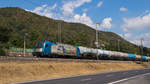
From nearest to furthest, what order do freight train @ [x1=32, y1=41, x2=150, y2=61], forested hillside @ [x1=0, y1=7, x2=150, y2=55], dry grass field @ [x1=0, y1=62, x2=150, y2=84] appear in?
dry grass field @ [x1=0, y1=62, x2=150, y2=84] → freight train @ [x1=32, y1=41, x2=150, y2=61] → forested hillside @ [x1=0, y1=7, x2=150, y2=55]

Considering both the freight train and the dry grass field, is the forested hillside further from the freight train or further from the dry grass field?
the dry grass field

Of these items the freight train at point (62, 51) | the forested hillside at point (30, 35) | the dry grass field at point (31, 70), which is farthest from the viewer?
the forested hillside at point (30, 35)

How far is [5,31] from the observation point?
313 feet

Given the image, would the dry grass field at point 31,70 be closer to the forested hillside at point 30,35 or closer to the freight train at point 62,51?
the freight train at point 62,51

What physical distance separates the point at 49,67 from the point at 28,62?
11.5 ft

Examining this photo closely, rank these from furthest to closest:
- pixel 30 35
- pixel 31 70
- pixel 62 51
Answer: pixel 30 35 < pixel 62 51 < pixel 31 70

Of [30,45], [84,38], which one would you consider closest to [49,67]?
[30,45]

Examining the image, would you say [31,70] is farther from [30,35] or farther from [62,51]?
[30,35]

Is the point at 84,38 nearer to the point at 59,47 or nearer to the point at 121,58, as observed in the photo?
the point at 121,58

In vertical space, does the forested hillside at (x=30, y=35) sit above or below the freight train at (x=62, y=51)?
above

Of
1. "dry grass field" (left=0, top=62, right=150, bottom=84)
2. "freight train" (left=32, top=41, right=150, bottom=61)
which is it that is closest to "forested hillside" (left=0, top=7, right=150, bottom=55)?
"freight train" (left=32, top=41, right=150, bottom=61)

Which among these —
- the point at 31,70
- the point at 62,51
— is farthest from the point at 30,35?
the point at 31,70

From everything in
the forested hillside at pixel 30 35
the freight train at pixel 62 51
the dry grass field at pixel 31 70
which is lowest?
the dry grass field at pixel 31 70

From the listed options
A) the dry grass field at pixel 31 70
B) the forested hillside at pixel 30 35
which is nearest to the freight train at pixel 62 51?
the dry grass field at pixel 31 70
